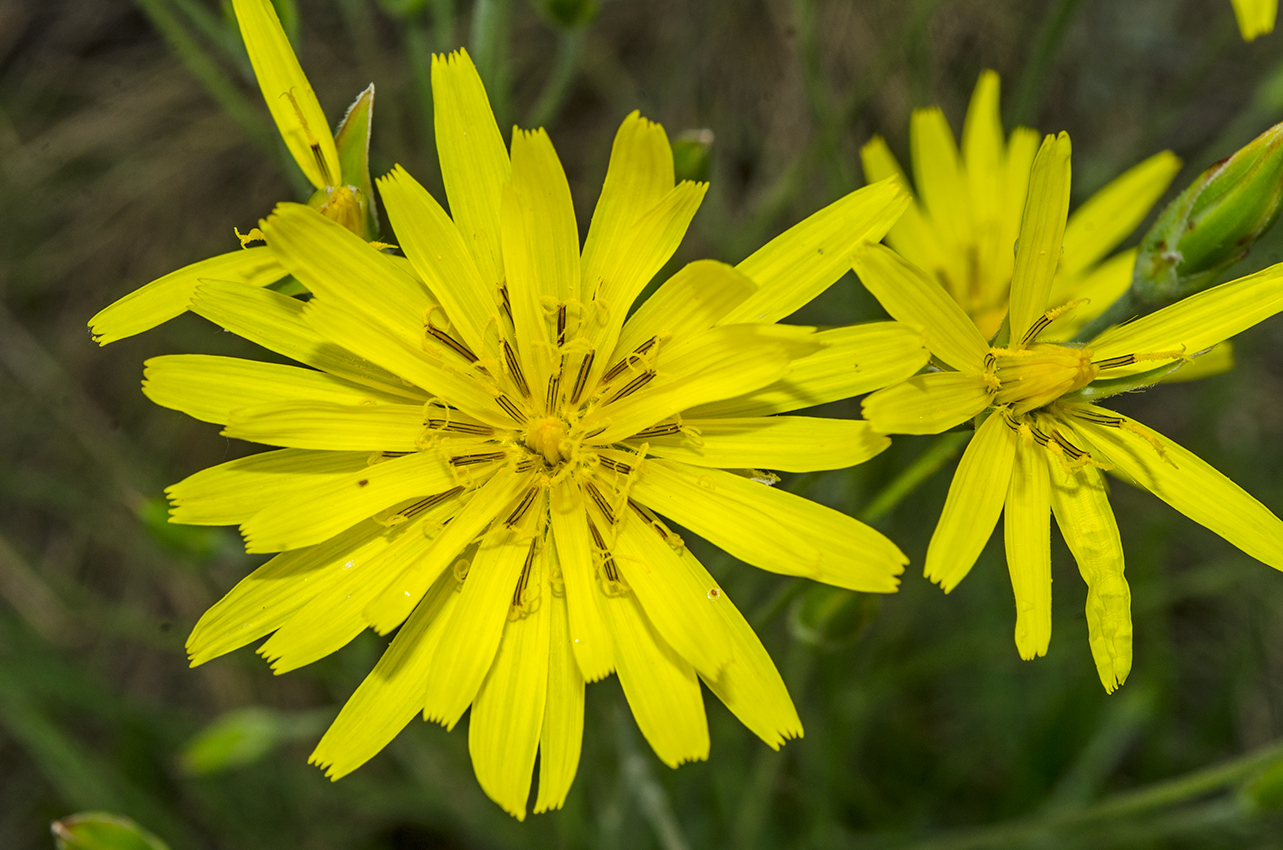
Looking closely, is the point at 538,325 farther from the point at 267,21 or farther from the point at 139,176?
the point at 139,176

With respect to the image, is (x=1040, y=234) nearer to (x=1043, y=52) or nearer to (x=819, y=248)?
(x=819, y=248)

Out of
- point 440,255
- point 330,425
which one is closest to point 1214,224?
point 440,255

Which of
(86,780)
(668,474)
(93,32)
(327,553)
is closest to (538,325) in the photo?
(668,474)

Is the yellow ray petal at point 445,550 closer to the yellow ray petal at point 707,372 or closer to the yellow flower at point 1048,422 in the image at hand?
the yellow ray petal at point 707,372

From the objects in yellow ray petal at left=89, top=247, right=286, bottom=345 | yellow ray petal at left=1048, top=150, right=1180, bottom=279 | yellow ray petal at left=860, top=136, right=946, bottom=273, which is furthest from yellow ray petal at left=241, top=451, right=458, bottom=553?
yellow ray petal at left=1048, top=150, right=1180, bottom=279

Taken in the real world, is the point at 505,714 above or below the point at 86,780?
below

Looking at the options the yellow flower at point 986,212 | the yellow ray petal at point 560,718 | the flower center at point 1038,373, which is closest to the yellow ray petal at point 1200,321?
the flower center at point 1038,373
